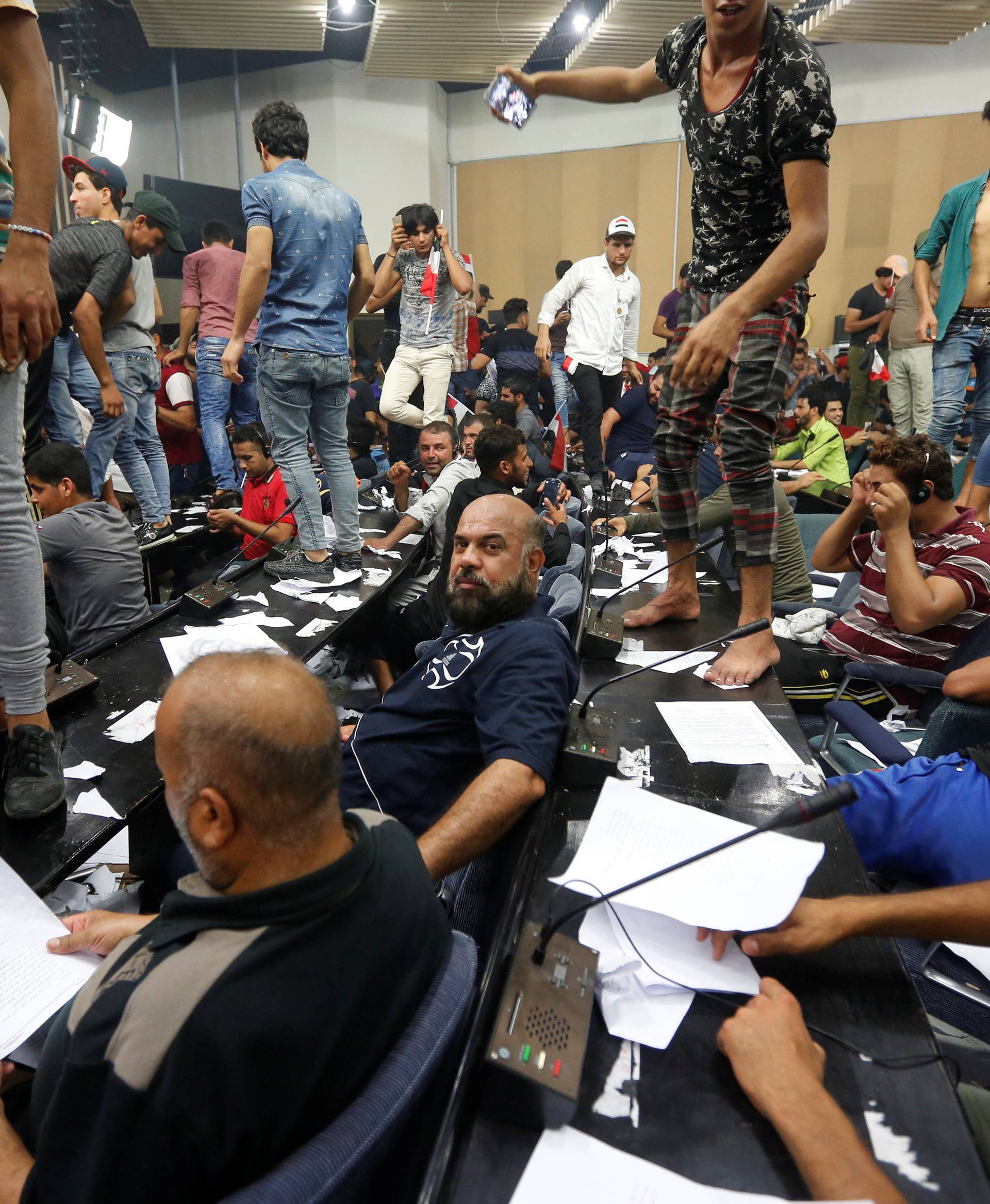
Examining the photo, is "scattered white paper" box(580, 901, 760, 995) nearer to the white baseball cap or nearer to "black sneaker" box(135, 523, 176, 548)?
"black sneaker" box(135, 523, 176, 548)

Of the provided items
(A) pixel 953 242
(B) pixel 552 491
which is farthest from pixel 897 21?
(B) pixel 552 491

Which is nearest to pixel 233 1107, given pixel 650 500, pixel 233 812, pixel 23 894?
pixel 233 812

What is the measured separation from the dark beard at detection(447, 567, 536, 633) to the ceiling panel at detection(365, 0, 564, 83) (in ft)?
23.2

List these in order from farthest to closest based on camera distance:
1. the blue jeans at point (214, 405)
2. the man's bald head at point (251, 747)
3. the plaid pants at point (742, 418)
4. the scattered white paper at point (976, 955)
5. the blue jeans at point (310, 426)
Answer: the blue jeans at point (214, 405), the blue jeans at point (310, 426), the plaid pants at point (742, 418), the scattered white paper at point (976, 955), the man's bald head at point (251, 747)

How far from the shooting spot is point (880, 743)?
1571 millimetres

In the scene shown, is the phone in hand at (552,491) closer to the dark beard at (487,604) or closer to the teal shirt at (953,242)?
the teal shirt at (953,242)

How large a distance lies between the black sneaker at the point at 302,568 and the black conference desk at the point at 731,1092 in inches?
80.1

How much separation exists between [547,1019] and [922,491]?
1962mm

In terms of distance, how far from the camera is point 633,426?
5461 mm

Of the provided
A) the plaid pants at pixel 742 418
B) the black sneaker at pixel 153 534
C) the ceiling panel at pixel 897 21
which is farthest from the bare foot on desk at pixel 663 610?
the ceiling panel at pixel 897 21

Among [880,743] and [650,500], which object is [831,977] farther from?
[650,500]

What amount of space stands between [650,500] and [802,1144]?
160 inches

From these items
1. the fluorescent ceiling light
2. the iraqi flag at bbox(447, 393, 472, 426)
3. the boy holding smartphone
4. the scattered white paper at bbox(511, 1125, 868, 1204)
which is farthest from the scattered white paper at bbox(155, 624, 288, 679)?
the fluorescent ceiling light

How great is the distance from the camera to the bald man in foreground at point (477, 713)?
1.27 metres
